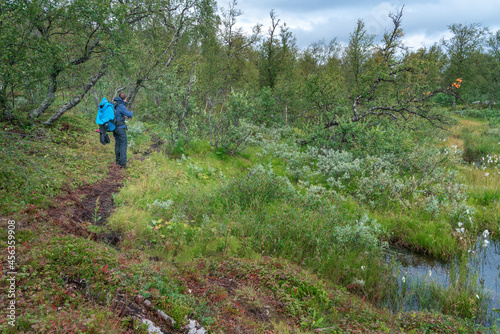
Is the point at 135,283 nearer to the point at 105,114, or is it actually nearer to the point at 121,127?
the point at 121,127

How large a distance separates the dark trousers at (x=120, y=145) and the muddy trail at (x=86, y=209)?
132 centimetres

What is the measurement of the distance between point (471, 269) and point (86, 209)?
29.5 feet

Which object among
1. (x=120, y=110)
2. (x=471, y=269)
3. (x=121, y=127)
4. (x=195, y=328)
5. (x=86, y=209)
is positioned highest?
(x=120, y=110)

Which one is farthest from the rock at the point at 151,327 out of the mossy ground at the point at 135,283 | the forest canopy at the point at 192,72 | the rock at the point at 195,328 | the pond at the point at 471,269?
the forest canopy at the point at 192,72

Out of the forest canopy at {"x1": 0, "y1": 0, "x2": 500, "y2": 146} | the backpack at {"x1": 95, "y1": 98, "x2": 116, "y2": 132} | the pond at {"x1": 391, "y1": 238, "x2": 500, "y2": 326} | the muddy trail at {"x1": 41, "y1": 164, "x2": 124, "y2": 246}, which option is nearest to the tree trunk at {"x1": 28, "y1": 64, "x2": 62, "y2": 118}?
the forest canopy at {"x1": 0, "y1": 0, "x2": 500, "y2": 146}

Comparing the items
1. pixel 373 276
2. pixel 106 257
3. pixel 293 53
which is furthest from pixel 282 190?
pixel 293 53

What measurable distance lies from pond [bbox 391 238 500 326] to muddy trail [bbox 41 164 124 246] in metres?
6.28

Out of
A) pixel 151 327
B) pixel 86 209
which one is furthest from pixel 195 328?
pixel 86 209

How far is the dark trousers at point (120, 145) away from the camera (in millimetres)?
9117

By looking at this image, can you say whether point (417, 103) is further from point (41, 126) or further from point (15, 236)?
point (41, 126)

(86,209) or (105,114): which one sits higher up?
(105,114)

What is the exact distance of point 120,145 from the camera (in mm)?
9312

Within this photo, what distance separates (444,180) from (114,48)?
1339 centimetres

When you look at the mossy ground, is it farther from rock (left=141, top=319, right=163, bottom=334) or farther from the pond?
the pond
